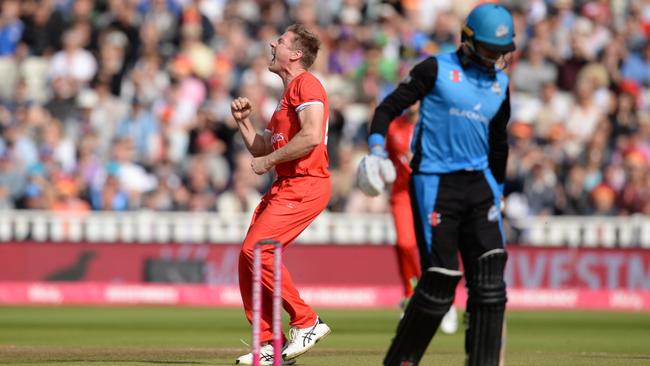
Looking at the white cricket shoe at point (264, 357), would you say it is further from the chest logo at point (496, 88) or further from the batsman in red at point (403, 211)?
the batsman in red at point (403, 211)

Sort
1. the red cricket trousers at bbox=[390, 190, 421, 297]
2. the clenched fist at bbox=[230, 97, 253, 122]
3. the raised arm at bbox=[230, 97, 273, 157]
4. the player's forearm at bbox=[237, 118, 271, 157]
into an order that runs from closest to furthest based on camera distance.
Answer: the clenched fist at bbox=[230, 97, 253, 122]
the raised arm at bbox=[230, 97, 273, 157]
the player's forearm at bbox=[237, 118, 271, 157]
the red cricket trousers at bbox=[390, 190, 421, 297]

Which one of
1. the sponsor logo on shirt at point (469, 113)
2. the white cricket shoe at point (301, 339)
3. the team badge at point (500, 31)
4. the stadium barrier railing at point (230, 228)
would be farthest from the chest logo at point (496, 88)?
the stadium barrier railing at point (230, 228)

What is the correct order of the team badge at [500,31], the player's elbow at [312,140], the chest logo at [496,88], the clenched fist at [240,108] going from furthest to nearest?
the clenched fist at [240,108] → the player's elbow at [312,140] → the chest logo at [496,88] → the team badge at [500,31]

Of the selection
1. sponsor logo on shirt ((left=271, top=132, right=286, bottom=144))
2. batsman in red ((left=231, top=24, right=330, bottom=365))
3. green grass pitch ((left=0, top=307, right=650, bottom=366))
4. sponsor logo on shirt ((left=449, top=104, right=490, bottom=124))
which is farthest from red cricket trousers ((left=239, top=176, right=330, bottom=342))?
sponsor logo on shirt ((left=449, top=104, right=490, bottom=124))

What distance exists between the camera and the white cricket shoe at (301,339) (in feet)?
28.2

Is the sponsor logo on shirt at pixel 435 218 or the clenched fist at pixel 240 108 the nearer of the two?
the sponsor logo on shirt at pixel 435 218

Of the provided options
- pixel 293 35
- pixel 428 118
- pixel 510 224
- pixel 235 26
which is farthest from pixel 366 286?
pixel 428 118

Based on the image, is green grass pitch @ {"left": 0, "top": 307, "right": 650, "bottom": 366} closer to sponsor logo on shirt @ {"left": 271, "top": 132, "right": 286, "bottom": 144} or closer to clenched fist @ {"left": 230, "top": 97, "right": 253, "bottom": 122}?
sponsor logo on shirt @ {"left": 271, "top": 132, "right": 286, "bottom": 144}

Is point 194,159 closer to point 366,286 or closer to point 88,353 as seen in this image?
point 366,286

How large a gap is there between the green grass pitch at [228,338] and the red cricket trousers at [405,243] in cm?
55

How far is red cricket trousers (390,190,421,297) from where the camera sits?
12383 millimetres

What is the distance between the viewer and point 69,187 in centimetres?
1844

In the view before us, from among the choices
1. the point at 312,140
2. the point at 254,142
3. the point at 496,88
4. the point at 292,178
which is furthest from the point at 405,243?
the point at 496,88

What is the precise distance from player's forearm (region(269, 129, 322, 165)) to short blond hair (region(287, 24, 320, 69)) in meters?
0.60
